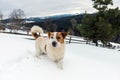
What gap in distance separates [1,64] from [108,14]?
17909 mm

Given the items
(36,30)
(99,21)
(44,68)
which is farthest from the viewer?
(99,21)

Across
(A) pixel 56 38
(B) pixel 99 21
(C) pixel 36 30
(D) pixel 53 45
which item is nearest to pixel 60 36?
(A) pixel 56 38

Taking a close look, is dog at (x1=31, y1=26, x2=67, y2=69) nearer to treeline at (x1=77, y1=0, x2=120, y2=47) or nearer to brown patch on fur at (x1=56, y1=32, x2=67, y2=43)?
brown patch on fur at (x1=56, y1=32, x2=67, y2=43)

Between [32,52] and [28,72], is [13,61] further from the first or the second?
[32,52]

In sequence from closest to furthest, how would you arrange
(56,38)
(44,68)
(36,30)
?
(56,38) < (44,68) < (36,30)

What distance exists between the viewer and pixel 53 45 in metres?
6.20

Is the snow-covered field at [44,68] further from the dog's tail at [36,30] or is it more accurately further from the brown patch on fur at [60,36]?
the brown patch on fur at [60,36]

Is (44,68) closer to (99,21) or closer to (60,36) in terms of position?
(60,36)

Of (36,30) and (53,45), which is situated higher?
(36,30)

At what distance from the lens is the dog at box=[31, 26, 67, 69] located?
20.2ft

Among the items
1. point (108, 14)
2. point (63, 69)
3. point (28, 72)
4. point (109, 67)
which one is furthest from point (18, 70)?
point (108, 14)

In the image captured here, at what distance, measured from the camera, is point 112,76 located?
677 centimetres

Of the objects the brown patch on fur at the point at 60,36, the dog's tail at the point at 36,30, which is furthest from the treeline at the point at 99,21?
the brown patch on fur at the point at 60,36

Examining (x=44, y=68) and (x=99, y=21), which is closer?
(x=44, y=68)
